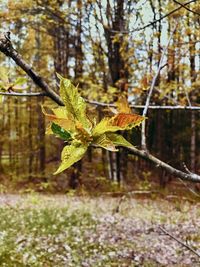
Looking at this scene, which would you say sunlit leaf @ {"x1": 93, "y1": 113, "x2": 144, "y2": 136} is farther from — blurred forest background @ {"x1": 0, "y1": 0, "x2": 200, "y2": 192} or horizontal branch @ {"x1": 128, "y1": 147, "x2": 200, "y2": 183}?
blurred forest background @ {"x1": 0, "y1": 0, "x2": 200, "y2": 192}

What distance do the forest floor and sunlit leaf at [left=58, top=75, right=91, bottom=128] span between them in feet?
9.81

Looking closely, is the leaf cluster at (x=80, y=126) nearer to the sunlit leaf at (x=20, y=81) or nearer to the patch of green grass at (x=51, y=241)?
the sunlit leaf at (x=20, y=81)

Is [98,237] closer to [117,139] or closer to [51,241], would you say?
[51,241]

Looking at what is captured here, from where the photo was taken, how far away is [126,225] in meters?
10.4

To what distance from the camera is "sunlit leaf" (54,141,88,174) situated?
0.79m

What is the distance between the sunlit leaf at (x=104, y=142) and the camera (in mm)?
811

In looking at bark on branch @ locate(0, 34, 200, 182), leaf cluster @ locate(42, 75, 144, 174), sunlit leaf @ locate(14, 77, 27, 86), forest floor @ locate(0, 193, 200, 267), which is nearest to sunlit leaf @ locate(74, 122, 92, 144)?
leaf cluster @ locate(42, 75, 144, 174)

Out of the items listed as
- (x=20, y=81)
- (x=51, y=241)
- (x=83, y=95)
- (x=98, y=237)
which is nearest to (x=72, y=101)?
(x=20, y=81)

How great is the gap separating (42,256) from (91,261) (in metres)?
0.65

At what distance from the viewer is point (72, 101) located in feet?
2.66

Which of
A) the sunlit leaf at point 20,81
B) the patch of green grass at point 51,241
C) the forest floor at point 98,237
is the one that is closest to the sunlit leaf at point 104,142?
the sunlit leaf at point 20,81

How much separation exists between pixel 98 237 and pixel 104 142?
8.08 metres

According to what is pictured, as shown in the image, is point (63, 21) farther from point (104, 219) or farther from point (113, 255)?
point (113, 255)

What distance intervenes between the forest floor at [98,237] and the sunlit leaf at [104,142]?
2965 millimetres
